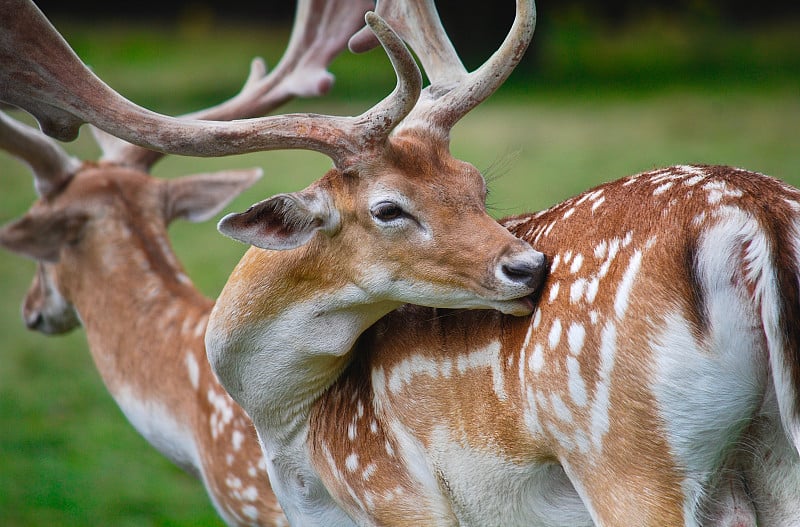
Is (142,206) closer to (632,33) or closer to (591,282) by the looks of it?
(591,282)

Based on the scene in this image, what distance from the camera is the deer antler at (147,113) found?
2.18 m

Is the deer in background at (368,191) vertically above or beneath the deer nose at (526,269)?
above

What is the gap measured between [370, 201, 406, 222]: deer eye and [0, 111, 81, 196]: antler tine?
164cm

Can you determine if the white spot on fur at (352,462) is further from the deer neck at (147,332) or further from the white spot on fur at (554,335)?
the deer neck at (147,332)

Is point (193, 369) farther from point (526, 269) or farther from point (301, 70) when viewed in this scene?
point (526, 269)

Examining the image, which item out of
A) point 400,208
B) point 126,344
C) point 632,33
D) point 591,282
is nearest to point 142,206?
point 126,344

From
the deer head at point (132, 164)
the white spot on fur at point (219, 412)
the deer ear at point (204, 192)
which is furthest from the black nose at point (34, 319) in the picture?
the white spot on fur at point (219, 412)

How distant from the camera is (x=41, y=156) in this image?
3363 millimetres

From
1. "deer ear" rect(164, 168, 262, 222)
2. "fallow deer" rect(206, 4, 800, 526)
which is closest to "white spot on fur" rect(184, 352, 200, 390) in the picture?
"fallow deer" rect(206, 4, 800, 526)

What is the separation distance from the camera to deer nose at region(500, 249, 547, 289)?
2014 mm

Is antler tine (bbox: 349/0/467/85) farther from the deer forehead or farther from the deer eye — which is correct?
the deer eye

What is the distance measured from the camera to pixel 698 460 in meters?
1.79

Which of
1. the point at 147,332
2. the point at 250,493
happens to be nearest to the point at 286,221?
the point at 250,493

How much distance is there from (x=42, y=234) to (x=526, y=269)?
197 cm
